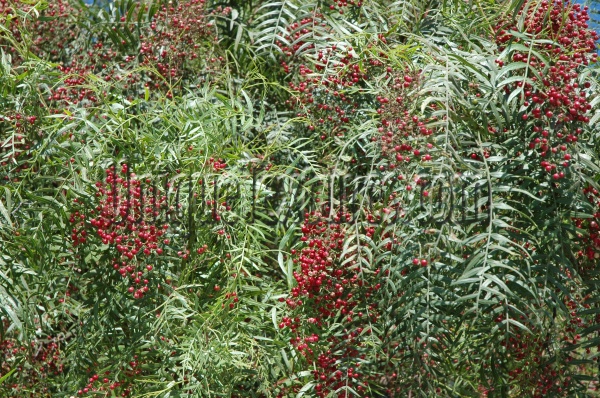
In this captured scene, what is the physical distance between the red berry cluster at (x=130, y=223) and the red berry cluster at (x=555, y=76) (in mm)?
942

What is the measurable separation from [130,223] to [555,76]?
42.5 inches

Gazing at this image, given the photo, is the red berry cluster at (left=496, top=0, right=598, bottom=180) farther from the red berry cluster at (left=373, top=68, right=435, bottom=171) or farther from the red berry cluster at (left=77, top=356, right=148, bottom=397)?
the red berry cluster at (left=77, top=356, right=148, bottom=397)

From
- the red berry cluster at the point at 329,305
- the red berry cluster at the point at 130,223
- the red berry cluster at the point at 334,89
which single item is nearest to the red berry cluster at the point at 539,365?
the red berry cluster at the point at 329,305

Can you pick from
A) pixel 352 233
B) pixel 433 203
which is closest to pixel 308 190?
pixel 352 233

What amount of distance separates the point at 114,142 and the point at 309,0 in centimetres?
95

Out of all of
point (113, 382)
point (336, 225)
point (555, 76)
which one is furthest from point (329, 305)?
point (555, 76)

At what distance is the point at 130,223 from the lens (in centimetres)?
211

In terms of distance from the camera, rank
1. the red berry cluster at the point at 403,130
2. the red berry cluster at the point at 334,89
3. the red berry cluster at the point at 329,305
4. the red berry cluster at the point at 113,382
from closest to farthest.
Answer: the red berry cluster at the point at 403,130 < the red berry cluster at the point at 329,305 < the red berry cluster at the point at 113,382 < the red berry cluster at the point at 334,89

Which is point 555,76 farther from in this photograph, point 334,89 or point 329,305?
point 329,305

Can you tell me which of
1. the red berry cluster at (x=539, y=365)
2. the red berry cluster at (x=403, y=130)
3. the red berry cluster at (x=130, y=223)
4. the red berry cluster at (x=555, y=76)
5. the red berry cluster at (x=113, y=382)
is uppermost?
the red berry cluster at (x=555, y=76)

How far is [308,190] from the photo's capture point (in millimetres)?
2342

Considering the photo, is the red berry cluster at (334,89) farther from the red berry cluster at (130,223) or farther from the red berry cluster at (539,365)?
the red berry cluster at (539,365)

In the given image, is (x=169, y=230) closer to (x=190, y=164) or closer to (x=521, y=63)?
(x=190, y=164)

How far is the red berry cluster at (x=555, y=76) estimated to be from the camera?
77.3 inches
